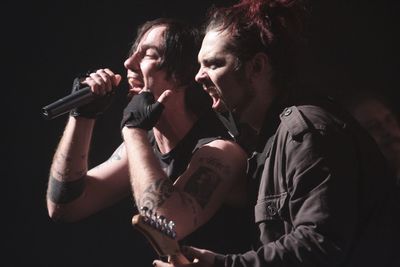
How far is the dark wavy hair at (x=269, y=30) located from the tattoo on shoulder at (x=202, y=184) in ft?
1.14

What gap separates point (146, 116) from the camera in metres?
1.95

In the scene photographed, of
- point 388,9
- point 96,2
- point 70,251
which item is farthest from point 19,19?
point 388,9

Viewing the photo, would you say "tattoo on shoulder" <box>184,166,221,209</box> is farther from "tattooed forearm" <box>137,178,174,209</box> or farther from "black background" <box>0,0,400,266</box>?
"black background" <box>0,0,400,266</box>

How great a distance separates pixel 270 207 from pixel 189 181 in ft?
1.13

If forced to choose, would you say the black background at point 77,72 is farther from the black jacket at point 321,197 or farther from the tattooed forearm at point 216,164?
the black jacket at point 321,197

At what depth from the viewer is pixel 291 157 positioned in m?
1.55

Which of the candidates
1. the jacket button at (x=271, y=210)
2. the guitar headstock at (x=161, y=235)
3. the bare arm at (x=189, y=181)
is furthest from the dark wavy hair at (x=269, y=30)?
the guitar headstock at (x=161, y=235)

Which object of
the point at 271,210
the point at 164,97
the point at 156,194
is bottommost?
the point at 271,210

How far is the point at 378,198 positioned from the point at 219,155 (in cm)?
55

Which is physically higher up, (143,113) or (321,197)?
(143,113)

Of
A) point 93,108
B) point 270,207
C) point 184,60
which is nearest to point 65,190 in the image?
point 93,108

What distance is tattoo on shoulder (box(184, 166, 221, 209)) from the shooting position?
1854 mm

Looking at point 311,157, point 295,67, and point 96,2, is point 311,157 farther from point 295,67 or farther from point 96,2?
point 96,2

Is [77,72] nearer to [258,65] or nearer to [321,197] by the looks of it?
[258,65]
